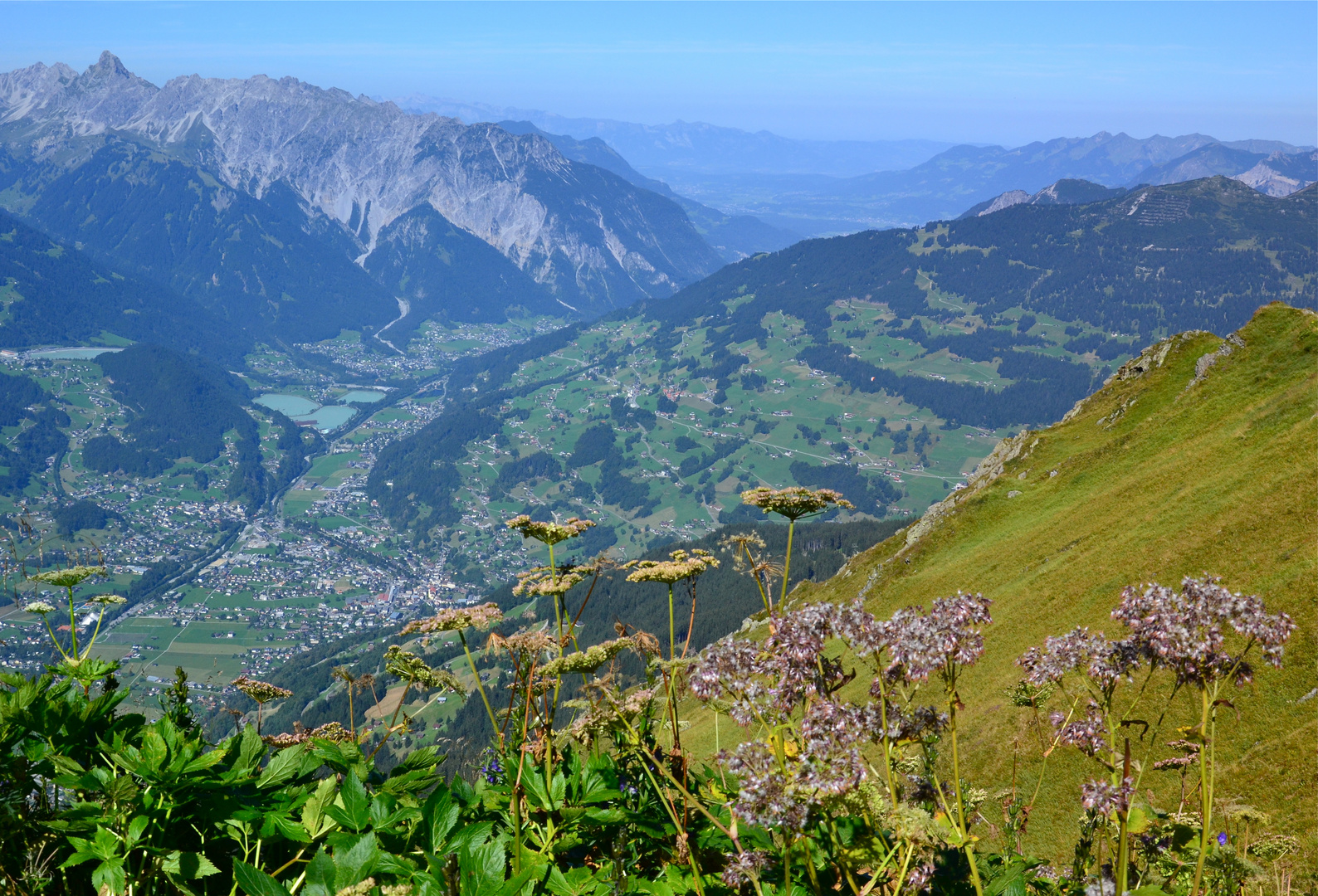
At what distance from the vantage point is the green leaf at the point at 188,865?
15.0ft

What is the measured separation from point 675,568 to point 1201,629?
4153 mm

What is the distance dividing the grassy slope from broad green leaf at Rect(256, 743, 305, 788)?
11.0 m

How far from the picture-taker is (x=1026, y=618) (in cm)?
4384

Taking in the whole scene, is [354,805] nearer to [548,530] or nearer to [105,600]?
[548,530]

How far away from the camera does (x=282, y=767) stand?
5734 millimetres

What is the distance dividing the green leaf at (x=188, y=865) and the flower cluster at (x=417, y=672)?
239 cm

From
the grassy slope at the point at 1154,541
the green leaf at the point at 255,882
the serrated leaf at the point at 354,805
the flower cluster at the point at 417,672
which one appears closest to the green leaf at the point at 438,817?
the serrated leaf at the point at 354,805

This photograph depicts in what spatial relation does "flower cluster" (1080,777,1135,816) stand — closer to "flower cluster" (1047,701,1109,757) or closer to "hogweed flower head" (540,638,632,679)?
"flower cluster" (1047,701,1109,757)

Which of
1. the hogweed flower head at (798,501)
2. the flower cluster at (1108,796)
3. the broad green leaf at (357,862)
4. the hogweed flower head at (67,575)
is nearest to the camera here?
the broad green leaf at (357,862)

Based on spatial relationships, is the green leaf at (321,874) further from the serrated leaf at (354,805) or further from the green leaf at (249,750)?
the green leaf at (249,750)

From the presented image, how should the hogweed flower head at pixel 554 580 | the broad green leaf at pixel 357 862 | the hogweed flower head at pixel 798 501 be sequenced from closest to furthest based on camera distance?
the broad green leaf at pixel 357 862, the hogweed flower head at pixel 554 580, the hogweed flower head at pixel 798 501

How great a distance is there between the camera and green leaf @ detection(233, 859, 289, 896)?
4.14 meters

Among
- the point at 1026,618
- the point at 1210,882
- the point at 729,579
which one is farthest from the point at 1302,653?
the point at 729,579

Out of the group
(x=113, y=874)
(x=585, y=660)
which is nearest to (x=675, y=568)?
(x=585, y=660)
